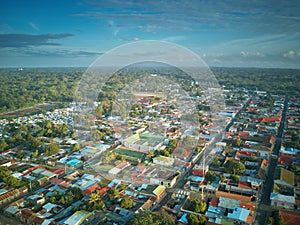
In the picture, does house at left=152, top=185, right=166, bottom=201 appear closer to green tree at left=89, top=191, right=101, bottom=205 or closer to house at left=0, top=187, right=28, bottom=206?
green tree at left=89, top=191, right=101, bottom=205

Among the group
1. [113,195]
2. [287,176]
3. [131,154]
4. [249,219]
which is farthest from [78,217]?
[287,176]

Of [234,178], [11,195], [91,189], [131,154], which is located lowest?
[11,195]

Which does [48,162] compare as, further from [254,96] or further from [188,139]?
[254,96]

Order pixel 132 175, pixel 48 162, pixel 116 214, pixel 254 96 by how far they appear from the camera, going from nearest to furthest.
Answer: pixel 116 214 < pixel 132 175 < pixel 48 162 < pixel 254 96

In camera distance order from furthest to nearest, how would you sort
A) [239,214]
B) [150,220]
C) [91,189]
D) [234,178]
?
1. [234,178]
2. [91,189]
3. [239,214]
4. [150,220]

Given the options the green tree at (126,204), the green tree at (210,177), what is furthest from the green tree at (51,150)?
the green tree at (210,177)

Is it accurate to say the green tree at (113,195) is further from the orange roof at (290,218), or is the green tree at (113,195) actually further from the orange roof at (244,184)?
the orange roof at (290,218)

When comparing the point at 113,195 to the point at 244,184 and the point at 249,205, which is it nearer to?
the point at 249,205

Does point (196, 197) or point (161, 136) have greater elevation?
point (161, 136)

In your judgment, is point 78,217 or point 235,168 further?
point 235,168

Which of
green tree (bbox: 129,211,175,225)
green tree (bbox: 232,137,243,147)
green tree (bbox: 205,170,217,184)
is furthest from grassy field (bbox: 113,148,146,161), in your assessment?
green tree (bbox: 232,137,243,147)

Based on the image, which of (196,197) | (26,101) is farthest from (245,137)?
(26,101)
